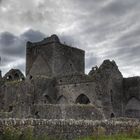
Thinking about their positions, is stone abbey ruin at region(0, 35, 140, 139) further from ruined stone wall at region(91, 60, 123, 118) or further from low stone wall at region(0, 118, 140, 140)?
low stone wall at region(0, 118, 140, 140)

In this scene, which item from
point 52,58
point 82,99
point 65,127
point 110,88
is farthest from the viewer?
point 52,58

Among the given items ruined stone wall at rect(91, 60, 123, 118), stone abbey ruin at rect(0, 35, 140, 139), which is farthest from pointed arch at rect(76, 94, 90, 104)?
ruined stone wall at rect(91, 60, 123, 118)

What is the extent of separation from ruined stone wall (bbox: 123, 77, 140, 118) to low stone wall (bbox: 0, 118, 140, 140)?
26.7 meters

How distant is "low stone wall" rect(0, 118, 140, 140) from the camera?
15.1m

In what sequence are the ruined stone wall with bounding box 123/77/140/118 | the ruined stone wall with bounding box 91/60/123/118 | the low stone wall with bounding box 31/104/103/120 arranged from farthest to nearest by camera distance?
the ruined stone wall with bounding box 123/77/140/118 → the ruined stone wall with bounding box 91/60/123/118 → the low stone wall with bounding box 31/104/103/120

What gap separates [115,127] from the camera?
72.2 ft

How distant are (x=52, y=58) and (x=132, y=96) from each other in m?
12.0

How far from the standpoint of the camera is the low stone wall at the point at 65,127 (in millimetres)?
15084

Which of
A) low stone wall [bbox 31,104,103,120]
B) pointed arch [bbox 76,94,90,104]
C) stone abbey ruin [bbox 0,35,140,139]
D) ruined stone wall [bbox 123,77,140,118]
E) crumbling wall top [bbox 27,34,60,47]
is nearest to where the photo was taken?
low stone wall [bbox 31,104,103,120]

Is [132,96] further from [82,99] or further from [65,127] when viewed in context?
[65,127]

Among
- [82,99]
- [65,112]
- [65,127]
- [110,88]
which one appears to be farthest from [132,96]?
[65,127]

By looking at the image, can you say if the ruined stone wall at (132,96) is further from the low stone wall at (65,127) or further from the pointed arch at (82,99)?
the low stone wall at (65,127)

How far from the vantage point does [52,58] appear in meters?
53.8

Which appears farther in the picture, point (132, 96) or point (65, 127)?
point (132, 96)
